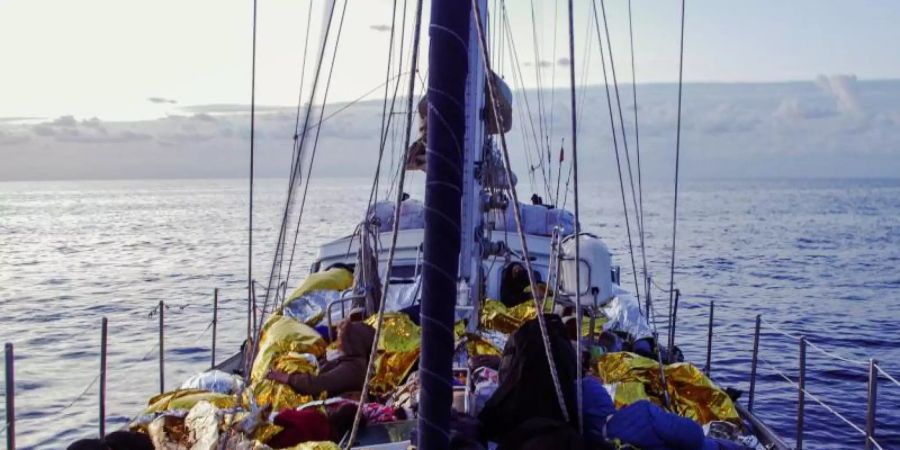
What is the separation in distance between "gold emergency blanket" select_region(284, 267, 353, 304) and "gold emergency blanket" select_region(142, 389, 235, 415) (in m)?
4.66

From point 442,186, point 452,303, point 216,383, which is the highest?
point 442,186

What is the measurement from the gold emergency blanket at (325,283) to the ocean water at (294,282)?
3.49 meters

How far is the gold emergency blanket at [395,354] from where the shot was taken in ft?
26.2

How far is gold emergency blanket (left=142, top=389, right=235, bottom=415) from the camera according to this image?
6883 mm

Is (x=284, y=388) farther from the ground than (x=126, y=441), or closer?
closer

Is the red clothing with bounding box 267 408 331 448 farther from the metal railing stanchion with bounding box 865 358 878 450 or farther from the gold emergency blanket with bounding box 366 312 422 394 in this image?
the metal railing stanchion with bounding box 865 358 878 450

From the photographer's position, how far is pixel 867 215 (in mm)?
75250

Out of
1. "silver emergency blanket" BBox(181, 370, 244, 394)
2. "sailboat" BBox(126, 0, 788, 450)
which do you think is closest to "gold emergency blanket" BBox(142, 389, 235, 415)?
"sailboat" BBox(126, 0, 788, 450)

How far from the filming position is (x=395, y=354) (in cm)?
816

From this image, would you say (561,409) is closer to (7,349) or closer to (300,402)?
(300,402)

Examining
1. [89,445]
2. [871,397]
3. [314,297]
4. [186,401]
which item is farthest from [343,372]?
[314,297]

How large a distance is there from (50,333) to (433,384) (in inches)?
782

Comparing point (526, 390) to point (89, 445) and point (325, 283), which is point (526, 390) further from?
point (325, 283)

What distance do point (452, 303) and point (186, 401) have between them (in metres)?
4.13
